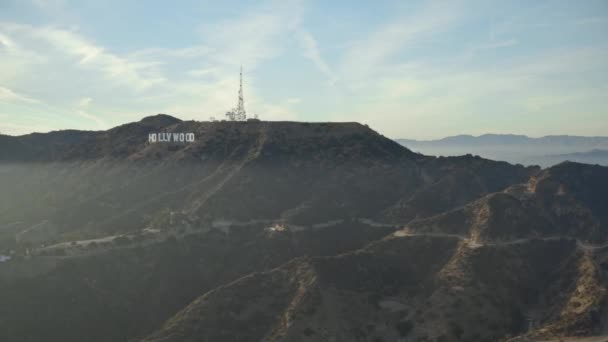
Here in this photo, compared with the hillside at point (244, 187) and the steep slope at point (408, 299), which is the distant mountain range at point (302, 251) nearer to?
the steep slope at point (408, 299)

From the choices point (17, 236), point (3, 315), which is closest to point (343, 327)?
point (3, 315)

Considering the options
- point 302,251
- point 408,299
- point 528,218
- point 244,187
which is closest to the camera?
point 408,299

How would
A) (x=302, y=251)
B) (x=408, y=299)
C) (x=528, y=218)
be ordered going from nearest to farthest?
(x=408, y=299), (x=528, y=218), (x=302, y=251)

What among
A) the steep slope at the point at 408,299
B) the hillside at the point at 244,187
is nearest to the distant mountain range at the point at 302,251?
the steep slope at the point at 408,299

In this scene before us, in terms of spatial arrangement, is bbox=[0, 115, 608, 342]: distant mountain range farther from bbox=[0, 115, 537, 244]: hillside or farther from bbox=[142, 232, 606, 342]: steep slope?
bbox=[0, 115, 537, 244]: hillside

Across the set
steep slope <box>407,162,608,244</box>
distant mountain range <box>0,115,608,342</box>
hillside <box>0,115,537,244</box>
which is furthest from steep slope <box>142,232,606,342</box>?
hillside <box>0,115,537,244</box>

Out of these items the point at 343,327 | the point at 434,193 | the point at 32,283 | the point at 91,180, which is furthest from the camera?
the point at 91,180

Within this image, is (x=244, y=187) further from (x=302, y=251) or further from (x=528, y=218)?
(x=528, y=218)

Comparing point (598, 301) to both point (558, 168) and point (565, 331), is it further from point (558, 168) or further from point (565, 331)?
point (558, 168)

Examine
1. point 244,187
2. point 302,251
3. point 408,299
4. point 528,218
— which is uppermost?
point 244,187

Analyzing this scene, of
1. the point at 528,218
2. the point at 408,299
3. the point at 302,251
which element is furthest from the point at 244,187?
the point at 528,218

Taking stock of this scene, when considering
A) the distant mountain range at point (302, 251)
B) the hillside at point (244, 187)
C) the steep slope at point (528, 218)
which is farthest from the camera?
the hillside at point (244, 187)
